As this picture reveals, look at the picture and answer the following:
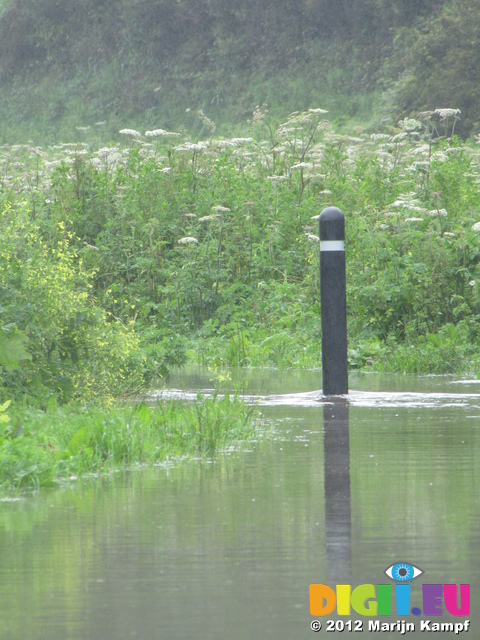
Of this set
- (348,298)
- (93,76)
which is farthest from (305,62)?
(348,298)

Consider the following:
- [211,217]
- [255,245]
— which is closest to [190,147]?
[211,217]

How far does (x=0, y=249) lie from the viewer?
10562mm

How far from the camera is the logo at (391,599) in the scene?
4.71 meters

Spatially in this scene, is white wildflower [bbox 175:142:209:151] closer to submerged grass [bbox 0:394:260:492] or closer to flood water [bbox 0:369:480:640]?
submerged grass [bbox 0:394:260:492]

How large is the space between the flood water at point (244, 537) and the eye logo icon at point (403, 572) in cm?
4

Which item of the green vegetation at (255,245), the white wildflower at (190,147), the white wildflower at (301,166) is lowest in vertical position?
the green vegetation at (255,245)

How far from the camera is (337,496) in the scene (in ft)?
22.7

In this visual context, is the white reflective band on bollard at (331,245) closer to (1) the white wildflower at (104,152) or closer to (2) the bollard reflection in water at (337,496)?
(2) the bollard reflection in water at (337,496)

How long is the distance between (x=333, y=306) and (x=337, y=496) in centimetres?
551

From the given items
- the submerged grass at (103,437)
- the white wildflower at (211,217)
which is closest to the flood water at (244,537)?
the submerged grass at (103,437)

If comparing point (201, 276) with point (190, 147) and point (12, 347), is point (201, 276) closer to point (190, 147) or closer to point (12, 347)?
point (190, 147)

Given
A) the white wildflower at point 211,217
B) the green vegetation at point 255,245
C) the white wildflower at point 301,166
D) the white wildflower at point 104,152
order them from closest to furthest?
1. the green vegetation at point 255,245
2. the white wildflower at point 211,217
3. the white wildflower at point 301,166
4. the white wildflower at point 104,152

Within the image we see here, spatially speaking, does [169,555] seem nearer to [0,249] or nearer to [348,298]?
[0,249]

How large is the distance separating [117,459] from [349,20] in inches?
1877
